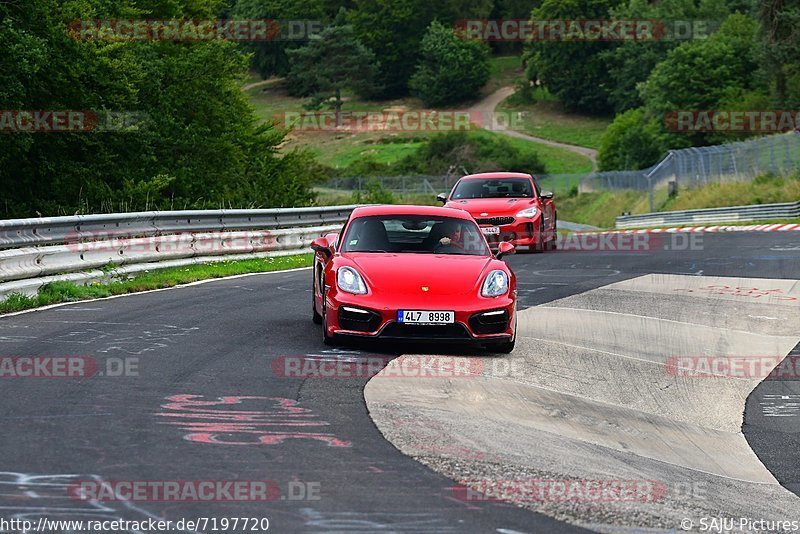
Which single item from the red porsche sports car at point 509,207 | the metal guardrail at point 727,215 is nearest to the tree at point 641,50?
the metal guardrail at point 727,215

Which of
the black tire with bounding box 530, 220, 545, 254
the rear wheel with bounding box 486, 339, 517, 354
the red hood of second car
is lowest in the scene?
the black tire with bounding box 530, 220, 545, 254

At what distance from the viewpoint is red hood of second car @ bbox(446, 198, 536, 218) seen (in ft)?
80.6

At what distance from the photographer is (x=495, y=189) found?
2562cm

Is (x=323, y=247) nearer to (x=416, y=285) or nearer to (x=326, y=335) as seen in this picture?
(x=326, y=335)

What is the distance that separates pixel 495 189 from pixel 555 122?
11585 centimetres

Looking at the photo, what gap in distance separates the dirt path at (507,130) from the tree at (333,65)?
544 inches

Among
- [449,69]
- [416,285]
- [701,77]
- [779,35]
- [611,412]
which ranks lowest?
[449,69]

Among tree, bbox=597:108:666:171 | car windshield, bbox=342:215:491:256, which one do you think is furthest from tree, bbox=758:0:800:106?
car windshield, bbox=342:215:491:256

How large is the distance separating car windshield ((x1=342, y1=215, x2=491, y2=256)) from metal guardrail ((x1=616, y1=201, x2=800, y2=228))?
93.5ft

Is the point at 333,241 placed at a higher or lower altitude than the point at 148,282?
higher

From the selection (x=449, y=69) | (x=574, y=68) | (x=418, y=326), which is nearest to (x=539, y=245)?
(x=418, y=326)

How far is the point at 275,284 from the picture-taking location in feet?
61.2

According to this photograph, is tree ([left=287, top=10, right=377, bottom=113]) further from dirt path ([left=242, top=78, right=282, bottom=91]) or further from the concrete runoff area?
the concrete runoff area

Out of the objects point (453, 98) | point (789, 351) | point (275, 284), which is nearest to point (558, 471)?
point (789, 351)
